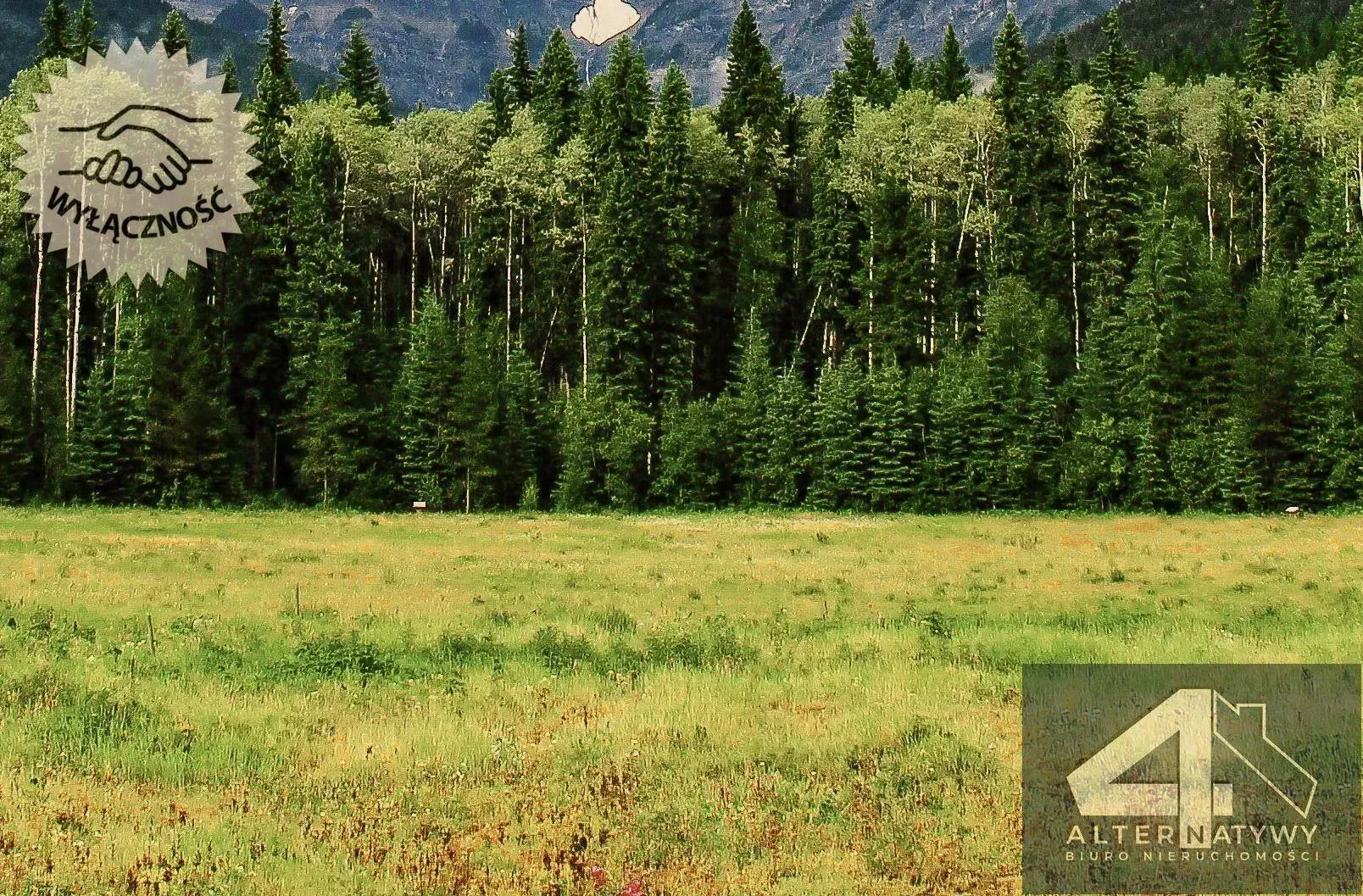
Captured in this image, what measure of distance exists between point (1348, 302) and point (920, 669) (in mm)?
65705

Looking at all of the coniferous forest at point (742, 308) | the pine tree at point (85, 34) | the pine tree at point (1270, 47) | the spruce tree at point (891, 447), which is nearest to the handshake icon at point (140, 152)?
the coniferous forest at point (742, 308)

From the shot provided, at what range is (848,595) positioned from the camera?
30.3 m

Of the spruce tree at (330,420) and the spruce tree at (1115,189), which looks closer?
the spruce tree at (330,420)

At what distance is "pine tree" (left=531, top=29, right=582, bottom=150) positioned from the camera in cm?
9219

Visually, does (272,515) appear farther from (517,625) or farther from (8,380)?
(517,625)

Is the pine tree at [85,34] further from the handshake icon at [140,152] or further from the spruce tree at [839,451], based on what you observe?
the spruce tree at [839,451]

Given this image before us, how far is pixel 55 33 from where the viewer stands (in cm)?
7881

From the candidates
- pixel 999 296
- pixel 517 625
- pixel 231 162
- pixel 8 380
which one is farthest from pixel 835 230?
pixel 517 625

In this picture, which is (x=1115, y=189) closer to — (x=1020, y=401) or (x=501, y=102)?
(x=1020, y=401)

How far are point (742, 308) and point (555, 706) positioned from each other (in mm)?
66627

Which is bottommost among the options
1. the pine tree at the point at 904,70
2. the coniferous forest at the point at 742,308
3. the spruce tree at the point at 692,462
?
the spruce tree at the point at 692,462

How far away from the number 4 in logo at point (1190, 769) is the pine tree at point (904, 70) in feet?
316

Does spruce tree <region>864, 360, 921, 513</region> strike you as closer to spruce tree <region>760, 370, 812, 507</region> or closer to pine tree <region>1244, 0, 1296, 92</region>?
spruce tree <region>760, 370, 812, 507</region>

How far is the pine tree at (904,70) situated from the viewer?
353 feet
